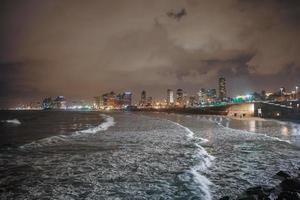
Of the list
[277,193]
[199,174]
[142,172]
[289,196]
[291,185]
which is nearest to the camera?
[289,196]

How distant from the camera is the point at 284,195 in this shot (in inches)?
431

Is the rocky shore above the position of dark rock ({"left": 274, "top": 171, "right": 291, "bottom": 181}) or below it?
above

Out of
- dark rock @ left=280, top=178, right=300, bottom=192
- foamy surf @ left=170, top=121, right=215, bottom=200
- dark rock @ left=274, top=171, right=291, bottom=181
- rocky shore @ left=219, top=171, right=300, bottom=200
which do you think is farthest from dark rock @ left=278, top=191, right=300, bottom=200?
dark rock @ left=274, top=171, right=291, bottom=181

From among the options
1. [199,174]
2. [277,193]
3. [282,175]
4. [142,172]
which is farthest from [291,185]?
[142,172]

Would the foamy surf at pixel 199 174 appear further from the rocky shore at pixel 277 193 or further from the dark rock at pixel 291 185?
the dark rock at pixel 291 185

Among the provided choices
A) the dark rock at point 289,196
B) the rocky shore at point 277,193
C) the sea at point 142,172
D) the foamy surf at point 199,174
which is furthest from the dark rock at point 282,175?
the dark rock at point 289,196

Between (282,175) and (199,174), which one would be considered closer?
(282,175)

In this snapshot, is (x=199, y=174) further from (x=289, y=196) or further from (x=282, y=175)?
(x=289, y=196)

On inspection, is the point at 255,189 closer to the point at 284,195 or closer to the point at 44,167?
the point at 284,195

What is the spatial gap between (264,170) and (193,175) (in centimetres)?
422

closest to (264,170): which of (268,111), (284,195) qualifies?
(284,195)

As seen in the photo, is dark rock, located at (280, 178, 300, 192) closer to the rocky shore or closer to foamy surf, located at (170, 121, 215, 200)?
the rocky shore

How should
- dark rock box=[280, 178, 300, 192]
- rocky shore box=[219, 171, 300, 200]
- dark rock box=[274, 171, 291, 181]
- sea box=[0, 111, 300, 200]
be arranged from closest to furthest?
rocky shore box=[219, 171, 300, 200]
dark rock box=[280, 178, 300, 192]
sea box=[0, 111, 300, 200]
dark rock box=[274, 171, 291, 181]

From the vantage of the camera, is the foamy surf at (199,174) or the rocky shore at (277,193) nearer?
the rocky shore at (277,193)
